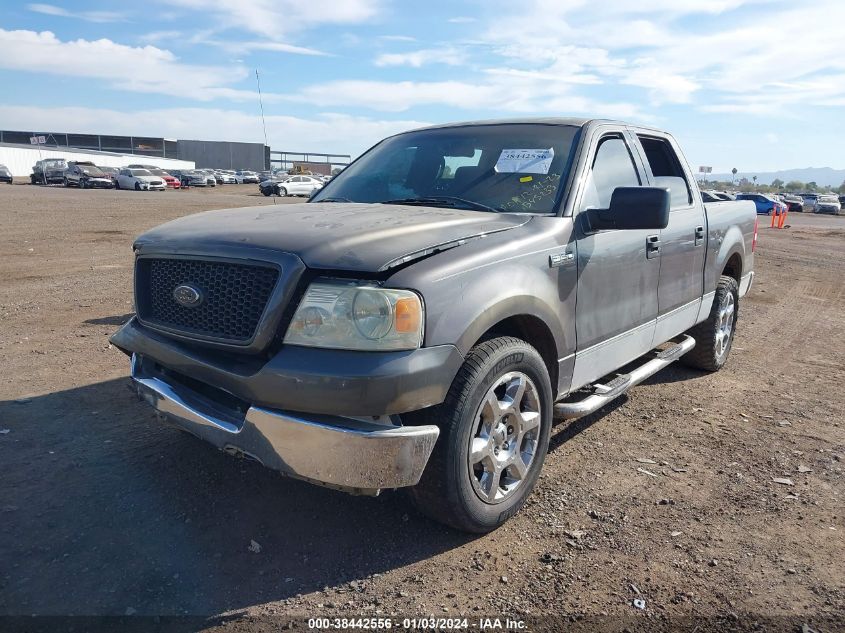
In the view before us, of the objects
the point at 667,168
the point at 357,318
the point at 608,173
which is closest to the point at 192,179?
the point at 667,168

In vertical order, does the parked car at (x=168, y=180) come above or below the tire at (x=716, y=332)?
above

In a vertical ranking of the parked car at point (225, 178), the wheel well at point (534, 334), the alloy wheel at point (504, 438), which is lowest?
the alloy wheel at point (504, 438)

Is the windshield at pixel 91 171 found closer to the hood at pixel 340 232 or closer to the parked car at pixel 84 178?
the parked car at pixel 84 178

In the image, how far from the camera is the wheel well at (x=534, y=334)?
3115 millimetres

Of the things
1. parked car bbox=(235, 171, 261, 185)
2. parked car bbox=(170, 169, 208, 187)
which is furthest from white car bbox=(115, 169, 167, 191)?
parked car bbox=(235, 171, 261, 185)

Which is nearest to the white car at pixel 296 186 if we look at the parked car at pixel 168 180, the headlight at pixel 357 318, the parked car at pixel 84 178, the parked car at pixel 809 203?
the parked car at pixel 168 180

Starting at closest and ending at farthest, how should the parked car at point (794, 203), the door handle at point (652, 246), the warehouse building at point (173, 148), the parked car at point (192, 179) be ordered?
the door handle at point (652, 246) < the parked car at point (794, 203) < the parked car at point (192, 179) < the warehouse building at point (173, 148)

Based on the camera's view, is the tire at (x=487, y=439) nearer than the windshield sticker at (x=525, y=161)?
Yes

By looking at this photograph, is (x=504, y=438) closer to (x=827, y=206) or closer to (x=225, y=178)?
(x=827, y=206)

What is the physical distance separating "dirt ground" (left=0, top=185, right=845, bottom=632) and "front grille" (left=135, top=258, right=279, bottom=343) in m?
0.93

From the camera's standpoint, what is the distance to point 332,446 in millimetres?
2449

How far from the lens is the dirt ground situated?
258cm

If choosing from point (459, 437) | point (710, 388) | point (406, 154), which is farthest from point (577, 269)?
point (710, 388)

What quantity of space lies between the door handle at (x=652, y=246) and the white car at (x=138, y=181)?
4665 cm
